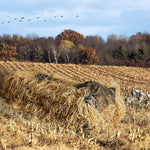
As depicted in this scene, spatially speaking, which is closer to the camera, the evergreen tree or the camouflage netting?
the camouflage netting

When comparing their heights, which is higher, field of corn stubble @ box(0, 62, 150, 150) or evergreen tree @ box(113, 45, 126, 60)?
evergreen tree @ box(113, 45, 126, 60)

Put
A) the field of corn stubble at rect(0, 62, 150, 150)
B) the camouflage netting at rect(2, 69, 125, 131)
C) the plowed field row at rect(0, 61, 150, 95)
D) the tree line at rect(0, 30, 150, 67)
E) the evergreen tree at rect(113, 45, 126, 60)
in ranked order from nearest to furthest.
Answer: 1. the field of corn stubble at rect(0, 62, 150, 150)
2. the camouflage netting at rect(2, 69, 125, 131)
3. the plowed field row at rect(0, 61, 150, 95)
4. the tree line at rect(0, 30, 150, 67)
5. the evergreen tree at rect(113, 45, 126, 60)

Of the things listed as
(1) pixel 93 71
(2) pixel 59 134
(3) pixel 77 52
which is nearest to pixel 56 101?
(2) pixel 59 134

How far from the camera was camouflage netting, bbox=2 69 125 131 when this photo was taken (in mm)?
5379

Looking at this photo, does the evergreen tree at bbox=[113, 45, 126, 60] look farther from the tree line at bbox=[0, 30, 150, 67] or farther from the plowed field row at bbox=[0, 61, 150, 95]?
the plowed field row at bbox=[0, 61, 150, 95]

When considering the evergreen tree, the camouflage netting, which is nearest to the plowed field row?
the camouflage netting

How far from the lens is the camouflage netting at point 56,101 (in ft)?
17.6

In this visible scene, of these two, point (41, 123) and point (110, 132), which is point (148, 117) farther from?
point (41, 123)

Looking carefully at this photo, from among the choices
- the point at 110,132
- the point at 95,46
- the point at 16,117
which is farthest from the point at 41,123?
the point at 95,46

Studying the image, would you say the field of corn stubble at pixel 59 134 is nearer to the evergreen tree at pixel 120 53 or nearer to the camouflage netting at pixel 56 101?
the camouflage netting at pixel 56 101

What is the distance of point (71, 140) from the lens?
4.62m

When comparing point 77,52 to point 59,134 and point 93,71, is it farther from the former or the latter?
point 59,134

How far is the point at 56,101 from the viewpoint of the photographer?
18.6 ft

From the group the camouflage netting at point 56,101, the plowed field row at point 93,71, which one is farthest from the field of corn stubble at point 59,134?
the plowed field row at point 93,71
